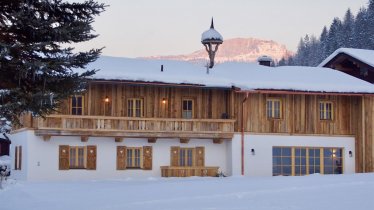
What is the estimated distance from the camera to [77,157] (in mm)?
31734

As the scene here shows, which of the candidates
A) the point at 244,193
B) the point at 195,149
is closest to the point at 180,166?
the point at 195,149

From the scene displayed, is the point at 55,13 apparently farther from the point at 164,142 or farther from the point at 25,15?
the point at 164,142

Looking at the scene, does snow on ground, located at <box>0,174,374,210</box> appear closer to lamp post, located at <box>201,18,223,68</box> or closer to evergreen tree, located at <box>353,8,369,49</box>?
lamp post, located at <box>201,18,223,68</box>

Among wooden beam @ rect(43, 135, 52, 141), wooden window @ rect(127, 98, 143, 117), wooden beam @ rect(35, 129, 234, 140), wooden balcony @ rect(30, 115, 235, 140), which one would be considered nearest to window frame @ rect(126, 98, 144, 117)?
wooden window @ rect(127, 98, 143, 117)

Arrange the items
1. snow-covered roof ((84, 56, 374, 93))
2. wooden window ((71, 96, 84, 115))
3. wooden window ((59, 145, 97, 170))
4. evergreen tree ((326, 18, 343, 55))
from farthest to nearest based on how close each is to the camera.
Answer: evergreen tree ((326, 18, 343, 55)) → snow-covered roof ((84, 56, 374, 93)) → wooden window ((71, 96, 84, 115)) → wooden window ((59, 145, 97, 170))

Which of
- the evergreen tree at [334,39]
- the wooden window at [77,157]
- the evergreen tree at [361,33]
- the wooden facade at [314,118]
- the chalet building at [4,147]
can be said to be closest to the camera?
the wooden window at [77,157]

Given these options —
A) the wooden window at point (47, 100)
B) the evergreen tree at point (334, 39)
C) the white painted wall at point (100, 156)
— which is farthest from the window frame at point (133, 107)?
the evergreen tree at point (334, 39)

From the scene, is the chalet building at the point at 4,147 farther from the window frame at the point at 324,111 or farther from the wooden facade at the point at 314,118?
the window frame at the point at 324,111

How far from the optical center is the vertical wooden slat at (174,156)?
109ft

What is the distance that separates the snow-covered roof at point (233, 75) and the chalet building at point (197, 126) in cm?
6

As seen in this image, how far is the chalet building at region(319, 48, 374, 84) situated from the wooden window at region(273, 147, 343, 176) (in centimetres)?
649

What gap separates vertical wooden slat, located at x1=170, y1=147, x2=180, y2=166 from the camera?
109ft

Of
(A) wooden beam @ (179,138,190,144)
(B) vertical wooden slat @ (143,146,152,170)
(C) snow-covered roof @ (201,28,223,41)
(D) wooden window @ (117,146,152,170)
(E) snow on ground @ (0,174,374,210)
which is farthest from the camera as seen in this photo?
(C) snow-covered roof @ (201,28,223,41)

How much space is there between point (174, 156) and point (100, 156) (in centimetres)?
402
